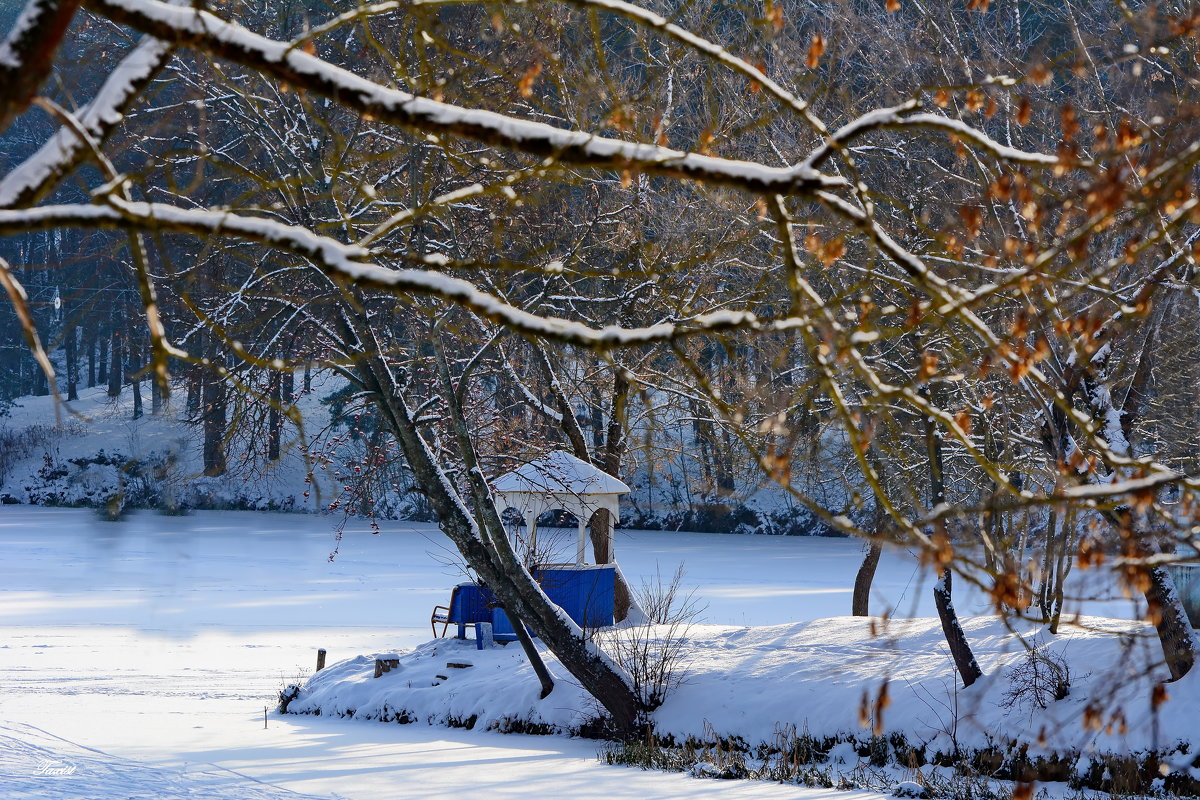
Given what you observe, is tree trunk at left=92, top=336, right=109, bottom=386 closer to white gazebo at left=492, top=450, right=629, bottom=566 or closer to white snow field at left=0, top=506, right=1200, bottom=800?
white snow field at left=0, top=506, right=1200, bottom=800

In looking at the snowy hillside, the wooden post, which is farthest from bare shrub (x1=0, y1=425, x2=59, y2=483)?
the wooden post

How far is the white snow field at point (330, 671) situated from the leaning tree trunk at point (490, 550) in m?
0.74

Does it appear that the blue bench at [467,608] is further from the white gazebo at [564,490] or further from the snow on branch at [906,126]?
the snow on branch at [906,126]

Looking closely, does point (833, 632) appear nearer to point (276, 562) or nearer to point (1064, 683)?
point (1064, 683)

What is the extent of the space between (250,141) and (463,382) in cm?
398

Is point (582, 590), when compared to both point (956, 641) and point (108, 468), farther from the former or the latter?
point (108, 468)

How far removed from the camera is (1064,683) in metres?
12.0

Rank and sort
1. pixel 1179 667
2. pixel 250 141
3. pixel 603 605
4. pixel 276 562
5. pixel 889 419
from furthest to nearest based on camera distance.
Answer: pixel 276 562
pixel 603 605
pixel 250 141
pixel 1179 667
pixel 889 419

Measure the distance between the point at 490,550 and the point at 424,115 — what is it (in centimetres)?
1115

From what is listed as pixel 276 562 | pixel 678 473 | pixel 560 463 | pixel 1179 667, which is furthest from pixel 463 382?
pixel 678 473

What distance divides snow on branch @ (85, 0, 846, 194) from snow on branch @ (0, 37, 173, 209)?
284mm

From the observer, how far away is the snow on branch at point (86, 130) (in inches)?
121

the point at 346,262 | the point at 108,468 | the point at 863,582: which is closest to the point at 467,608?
the point at 863,582

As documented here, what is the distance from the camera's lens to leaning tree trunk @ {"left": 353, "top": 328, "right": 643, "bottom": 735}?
41.3ft
